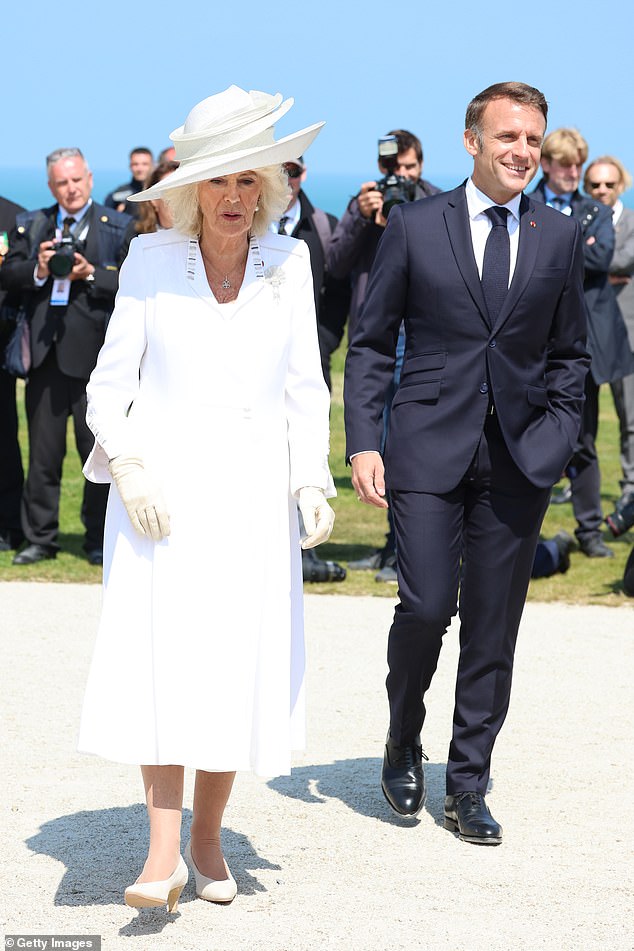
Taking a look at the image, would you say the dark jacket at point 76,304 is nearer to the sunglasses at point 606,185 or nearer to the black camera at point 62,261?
the black camera at point 62,261

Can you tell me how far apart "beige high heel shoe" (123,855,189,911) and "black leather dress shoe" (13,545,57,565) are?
17.9ft

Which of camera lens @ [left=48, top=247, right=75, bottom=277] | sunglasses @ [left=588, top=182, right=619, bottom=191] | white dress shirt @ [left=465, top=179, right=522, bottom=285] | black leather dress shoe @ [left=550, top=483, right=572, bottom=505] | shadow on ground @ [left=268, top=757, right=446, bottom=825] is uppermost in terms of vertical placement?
sunglasses @ [left=588, top=182, right=619, bottom=191]


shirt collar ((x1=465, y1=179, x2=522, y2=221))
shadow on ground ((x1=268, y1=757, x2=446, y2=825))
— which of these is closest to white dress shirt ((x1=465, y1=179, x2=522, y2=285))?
shirt collar ((x1=465, y1=179, x2=522, y2=221))

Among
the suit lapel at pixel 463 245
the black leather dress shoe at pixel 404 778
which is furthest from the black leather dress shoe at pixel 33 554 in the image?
the suit lapel at pixel 463 245

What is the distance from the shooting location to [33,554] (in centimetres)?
950

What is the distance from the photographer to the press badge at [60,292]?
9.09 meters

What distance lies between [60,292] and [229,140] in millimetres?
5056

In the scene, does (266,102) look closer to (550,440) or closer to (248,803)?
(550,440)

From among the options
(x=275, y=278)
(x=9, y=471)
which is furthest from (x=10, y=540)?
(x=275, y=278)

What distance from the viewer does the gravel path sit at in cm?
415

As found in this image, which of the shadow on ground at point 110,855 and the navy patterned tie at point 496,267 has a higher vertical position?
the navy patterned tie at point 496,267

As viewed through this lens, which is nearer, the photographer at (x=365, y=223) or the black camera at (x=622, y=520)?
the photographer at (x=365, y=223)

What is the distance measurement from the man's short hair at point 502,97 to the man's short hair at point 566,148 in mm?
4534

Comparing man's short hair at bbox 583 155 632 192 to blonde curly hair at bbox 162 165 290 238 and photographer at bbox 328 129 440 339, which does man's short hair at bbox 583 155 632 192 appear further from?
blonde curly hair at bbox 162 165 290 238
